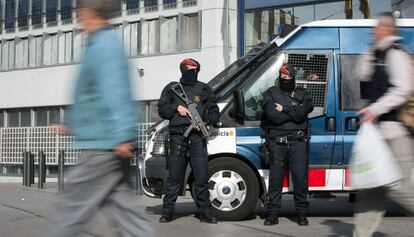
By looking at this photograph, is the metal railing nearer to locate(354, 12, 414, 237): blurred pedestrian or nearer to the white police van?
the white police van

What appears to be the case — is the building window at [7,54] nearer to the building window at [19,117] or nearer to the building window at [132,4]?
the building window at [19,117]

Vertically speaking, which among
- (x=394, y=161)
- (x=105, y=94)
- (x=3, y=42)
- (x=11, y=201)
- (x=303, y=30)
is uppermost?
(x=3, y=42)

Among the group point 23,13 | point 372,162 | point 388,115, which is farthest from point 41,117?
point 372,162

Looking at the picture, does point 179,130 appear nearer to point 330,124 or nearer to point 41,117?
point 330,124

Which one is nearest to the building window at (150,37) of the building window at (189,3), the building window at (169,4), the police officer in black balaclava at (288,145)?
the building window at (169,4)

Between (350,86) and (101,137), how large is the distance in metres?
4.97

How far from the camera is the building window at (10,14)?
82.4 ft

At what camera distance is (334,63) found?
8.35 m

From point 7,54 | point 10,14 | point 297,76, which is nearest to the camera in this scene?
point 297,76

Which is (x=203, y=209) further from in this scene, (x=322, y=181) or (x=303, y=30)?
(x=303, y=30)

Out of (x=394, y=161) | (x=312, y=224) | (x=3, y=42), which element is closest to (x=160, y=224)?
(x=312, y=224)

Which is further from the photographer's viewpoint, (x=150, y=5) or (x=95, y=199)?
(x=150, y=5)

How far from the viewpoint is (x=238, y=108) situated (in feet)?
26.6

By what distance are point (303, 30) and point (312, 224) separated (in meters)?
2.46
